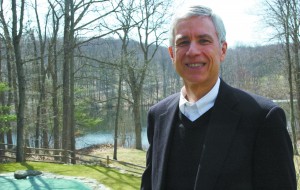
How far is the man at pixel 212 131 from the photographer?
1.28m

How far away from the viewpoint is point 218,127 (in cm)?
138

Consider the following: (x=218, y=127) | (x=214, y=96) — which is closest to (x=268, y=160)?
(x=218, y=127)

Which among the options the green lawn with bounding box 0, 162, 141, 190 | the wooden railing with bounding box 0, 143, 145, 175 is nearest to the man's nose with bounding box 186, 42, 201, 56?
the green lawn with bounding box 0, 162, 141, 190

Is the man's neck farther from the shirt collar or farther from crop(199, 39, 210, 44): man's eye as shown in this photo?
crop(199, 39, 210, 44): man's eye

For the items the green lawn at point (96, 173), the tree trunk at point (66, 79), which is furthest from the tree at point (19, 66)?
→ the tree trunk at point (66, 79)

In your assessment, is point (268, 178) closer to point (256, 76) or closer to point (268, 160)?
point (268, 160)

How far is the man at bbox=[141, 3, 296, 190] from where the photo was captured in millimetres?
1278

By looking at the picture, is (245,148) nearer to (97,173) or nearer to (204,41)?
(204,41)

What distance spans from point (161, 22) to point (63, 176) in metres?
14.7

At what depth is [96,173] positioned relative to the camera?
1060 cm

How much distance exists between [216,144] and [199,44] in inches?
16.7

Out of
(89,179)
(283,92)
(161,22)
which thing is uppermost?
(161,22)

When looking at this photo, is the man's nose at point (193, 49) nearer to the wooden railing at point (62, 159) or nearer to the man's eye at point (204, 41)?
the man's eye at point (204, 41)

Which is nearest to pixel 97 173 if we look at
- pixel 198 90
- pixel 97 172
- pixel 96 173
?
pixel 96 173
